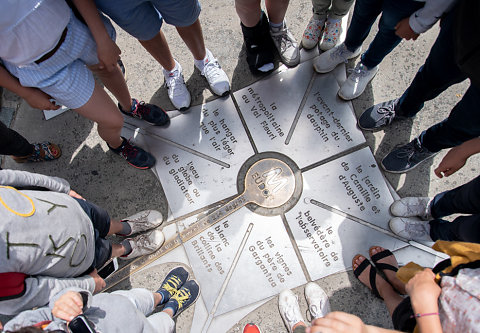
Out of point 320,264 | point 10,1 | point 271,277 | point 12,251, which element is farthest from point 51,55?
point 320,264

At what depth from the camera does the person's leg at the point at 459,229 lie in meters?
1.55

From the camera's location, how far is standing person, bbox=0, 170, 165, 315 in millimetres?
1196

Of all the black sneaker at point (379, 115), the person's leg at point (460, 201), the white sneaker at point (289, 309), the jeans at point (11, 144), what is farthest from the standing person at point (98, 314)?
the black sneaker at point (379, 115)

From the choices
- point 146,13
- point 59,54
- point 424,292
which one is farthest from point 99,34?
point 424,292

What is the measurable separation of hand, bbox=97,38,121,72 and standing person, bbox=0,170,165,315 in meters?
0.64

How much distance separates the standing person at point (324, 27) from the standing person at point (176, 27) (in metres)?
0.73

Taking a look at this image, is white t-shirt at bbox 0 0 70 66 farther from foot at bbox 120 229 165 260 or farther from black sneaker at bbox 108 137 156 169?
foot at bbox 120 229 165 260

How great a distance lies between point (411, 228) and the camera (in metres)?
2.07

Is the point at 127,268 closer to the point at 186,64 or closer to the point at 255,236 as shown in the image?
the point at 255,236

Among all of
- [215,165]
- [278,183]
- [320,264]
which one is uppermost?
[215,165]

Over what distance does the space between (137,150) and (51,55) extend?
37.9 inches

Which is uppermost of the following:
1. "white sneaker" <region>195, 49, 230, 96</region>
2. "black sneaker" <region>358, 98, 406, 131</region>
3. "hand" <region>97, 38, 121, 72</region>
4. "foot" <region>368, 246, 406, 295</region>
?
"hand" <region>97, 38, 121, 72</region>

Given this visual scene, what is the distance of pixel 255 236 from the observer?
87.0 inches

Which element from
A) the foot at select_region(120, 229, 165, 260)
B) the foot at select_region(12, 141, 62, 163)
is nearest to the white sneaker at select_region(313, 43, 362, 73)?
the foot at select_region(120, 229, 165, 260)
